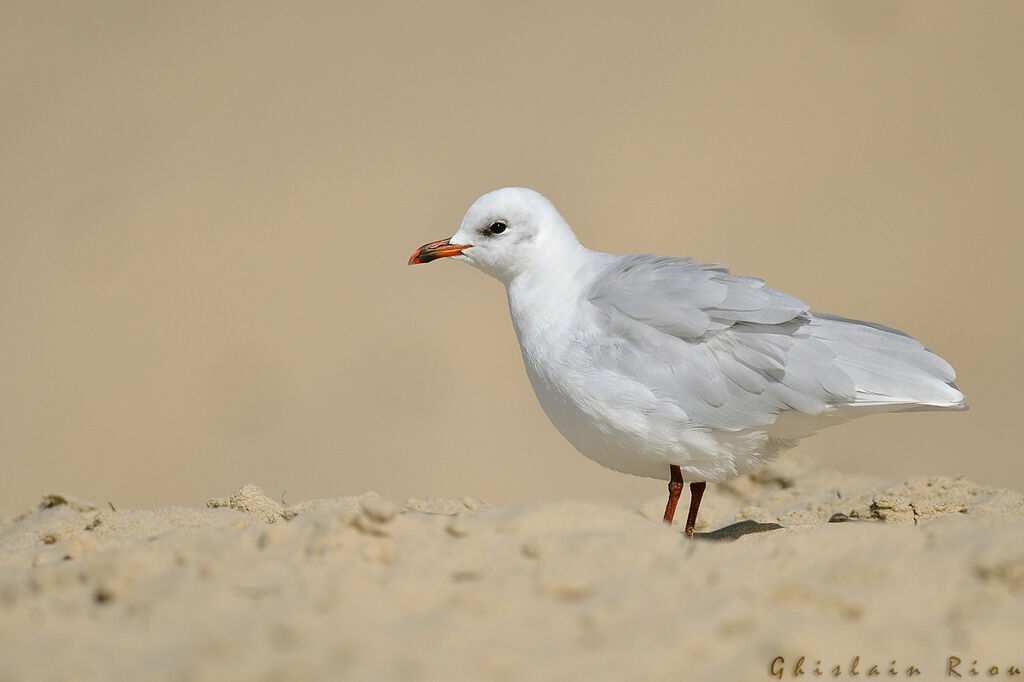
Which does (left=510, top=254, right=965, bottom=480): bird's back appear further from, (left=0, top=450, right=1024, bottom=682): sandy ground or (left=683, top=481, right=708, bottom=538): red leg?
(left=0, top=450, right=1024, bottom=682): sandy ground

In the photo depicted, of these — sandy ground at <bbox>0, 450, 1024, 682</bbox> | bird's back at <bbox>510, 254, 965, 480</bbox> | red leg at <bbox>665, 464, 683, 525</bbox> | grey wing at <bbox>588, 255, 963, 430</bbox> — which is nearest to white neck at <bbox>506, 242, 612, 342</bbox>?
bird's back at <bbox>510, 254, 965, 480</bbox>

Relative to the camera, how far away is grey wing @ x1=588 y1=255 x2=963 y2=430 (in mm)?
4973

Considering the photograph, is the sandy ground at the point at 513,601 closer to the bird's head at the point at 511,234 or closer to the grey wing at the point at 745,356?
the grey wing at the point at 745,356

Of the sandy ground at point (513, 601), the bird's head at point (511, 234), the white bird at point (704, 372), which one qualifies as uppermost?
the bird's head at point (511, 234)

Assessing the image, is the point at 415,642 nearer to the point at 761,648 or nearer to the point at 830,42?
the point at 761,648

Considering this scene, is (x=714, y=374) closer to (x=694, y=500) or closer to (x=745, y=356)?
(x=745, y=356)

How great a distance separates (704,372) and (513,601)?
2239mm

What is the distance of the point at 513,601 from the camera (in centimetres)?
302

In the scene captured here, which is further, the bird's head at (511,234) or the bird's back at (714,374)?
the bird's head at (511,234)

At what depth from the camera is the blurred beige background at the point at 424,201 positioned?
40.3 feet

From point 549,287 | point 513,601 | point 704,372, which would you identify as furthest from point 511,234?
point 513,601

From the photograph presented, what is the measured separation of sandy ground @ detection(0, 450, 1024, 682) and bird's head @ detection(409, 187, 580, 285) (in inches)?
85.8

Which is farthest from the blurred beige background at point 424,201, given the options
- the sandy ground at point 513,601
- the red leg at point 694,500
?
the sandy ground at point 513,601

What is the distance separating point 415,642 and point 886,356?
10.5ft
